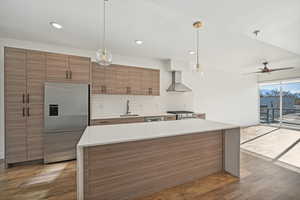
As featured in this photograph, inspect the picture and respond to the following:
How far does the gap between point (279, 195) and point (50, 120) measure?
397 centimetres

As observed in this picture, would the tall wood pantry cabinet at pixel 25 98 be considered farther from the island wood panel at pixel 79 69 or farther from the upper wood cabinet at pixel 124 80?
the upper wood cabinet at pixel 124 80

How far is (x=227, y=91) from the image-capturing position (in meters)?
6.15

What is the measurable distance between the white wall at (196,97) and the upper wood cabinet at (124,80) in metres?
0.36

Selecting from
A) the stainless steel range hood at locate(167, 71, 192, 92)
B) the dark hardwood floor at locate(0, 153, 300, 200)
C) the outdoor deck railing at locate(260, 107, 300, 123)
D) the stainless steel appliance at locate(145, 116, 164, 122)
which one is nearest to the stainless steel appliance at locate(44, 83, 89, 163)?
the dark hardwood floor at locate(0, 153, 300, 200)

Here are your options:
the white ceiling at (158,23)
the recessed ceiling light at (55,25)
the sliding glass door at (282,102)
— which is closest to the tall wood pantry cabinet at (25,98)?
the white ceiling at (158,23)

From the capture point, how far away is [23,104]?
2.68 meters

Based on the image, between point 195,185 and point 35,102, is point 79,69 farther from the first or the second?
point 195,185

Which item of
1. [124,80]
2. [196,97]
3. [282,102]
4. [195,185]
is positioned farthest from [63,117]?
[282,102]

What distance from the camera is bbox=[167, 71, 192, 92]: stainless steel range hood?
4561 millimetres

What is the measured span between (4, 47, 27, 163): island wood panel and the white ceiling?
0.56 m

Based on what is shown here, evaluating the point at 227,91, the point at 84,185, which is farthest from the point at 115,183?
the point at 227,91

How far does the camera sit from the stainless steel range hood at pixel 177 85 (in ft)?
15.0

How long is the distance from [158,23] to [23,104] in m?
2.96

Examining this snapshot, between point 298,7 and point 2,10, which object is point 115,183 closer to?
point 2,10
